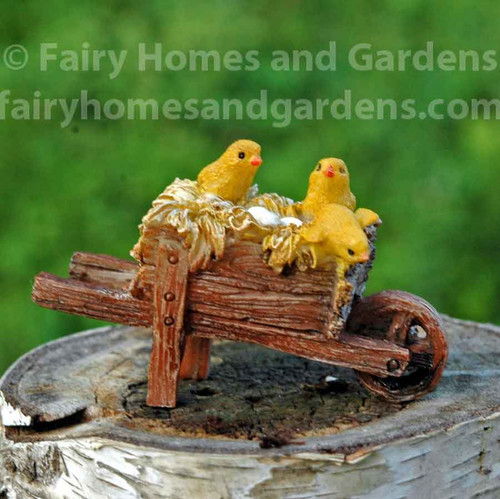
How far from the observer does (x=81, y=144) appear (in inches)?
180

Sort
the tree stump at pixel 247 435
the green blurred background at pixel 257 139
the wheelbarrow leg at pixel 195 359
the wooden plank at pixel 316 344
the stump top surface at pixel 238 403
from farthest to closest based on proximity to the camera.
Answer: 1. the green blurred background at pixel 257 139
2. the wheelbarrow leg at pixel 195 359
3. the wooden plank at pixel 316 344
4. the stump top surface at pixel 238 403
5. the tree stump at pixel 247 435

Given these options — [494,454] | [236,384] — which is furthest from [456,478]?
[236,384]

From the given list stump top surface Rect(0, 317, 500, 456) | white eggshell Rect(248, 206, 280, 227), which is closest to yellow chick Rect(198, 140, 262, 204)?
white eggshell Rect(248, 206, 280, 227)

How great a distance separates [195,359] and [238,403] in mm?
253

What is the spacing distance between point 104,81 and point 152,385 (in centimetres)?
250

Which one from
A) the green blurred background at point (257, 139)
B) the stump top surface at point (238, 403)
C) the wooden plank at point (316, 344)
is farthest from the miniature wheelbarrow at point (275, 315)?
the green blurred background at point (257, 139)

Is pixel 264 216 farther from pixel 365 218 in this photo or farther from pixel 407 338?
pixel 407 338

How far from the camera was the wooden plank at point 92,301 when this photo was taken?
2.49 metres

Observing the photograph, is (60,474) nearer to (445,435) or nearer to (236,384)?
(236,384)

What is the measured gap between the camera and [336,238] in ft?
7.53

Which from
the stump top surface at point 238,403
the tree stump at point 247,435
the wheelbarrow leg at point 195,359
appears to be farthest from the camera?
the wheelbarrow leg at point 195,359

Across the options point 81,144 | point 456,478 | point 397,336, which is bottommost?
point 456,478

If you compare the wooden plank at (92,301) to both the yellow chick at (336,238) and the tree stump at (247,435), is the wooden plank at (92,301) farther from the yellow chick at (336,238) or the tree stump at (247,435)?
the yellow chick at (336,238)

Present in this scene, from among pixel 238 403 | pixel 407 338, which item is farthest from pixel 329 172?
pixel 238 403
